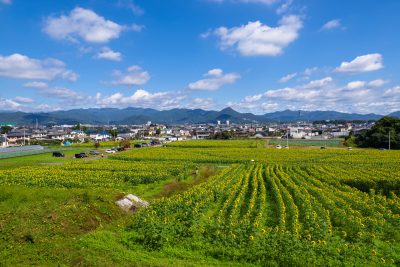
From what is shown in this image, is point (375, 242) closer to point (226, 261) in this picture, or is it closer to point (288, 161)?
point (226, 261)

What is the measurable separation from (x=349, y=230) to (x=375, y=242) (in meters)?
1.51

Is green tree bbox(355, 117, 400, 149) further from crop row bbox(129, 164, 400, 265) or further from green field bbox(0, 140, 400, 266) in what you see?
crop row bbox(129, 164, 400, 265)

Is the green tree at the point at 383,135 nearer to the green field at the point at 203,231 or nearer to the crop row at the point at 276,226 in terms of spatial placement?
the green field at the point at 203,231

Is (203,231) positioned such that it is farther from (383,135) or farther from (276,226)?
(383,135)

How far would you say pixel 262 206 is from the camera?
17.8 meters

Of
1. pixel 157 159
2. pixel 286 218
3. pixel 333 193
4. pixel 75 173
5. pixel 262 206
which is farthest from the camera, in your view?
pixel 157 159

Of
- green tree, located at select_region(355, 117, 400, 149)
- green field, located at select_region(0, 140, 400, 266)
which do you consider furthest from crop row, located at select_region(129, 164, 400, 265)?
green tree, located at select_region(355, 117, 400, 149)

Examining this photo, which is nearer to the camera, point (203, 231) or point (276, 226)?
point (203, 231)

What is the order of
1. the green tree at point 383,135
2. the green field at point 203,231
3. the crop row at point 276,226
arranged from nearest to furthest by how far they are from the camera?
1. the green field at point 203,231
2. the crop row at point 276,226
3. the green tree at point 383,135

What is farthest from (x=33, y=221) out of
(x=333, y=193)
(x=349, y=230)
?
(x=333, y=193)

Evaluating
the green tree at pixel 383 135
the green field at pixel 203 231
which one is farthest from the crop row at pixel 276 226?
the green tree at pixel 383 135

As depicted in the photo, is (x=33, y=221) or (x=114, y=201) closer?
(x=33, y=221)

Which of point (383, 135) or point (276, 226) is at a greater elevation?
point (383, 135)

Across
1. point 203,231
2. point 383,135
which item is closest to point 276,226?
point 203,231
